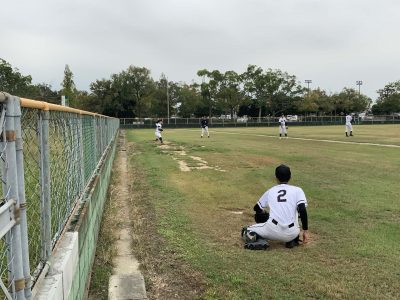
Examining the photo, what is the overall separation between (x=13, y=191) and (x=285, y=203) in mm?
4271

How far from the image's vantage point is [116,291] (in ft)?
14.7

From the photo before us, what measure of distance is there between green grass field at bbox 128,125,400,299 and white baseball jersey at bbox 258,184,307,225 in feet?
1.34

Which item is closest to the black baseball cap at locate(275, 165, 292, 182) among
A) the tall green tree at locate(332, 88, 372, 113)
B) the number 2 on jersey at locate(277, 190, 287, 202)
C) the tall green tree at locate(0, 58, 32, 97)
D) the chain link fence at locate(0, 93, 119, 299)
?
the number 2 on jersey at locate(277, 190, 287, 202)

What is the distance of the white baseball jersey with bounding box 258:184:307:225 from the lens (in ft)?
18.9

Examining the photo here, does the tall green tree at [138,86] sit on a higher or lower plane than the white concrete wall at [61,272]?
higher

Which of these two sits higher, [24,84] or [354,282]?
[24,84]

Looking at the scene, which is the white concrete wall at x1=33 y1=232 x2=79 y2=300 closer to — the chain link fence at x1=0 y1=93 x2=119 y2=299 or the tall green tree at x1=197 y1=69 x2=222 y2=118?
the chain link fence at x1=0 y1=93 x2=119 y2=299

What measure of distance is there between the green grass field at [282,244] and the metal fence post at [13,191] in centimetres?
251

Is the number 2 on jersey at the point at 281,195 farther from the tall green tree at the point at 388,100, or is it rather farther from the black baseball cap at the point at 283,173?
the tall green tree at the point at 388,100

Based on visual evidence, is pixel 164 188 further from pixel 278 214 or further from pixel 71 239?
pixel 71 239

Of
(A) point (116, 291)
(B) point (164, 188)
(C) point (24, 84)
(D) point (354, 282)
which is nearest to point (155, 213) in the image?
(B) point (164, 188)

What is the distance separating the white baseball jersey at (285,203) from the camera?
577 cm

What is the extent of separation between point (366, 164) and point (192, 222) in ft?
30.6

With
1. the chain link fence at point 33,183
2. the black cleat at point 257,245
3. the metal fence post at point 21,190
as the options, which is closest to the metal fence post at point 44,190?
the chain link fence at point 33,183
